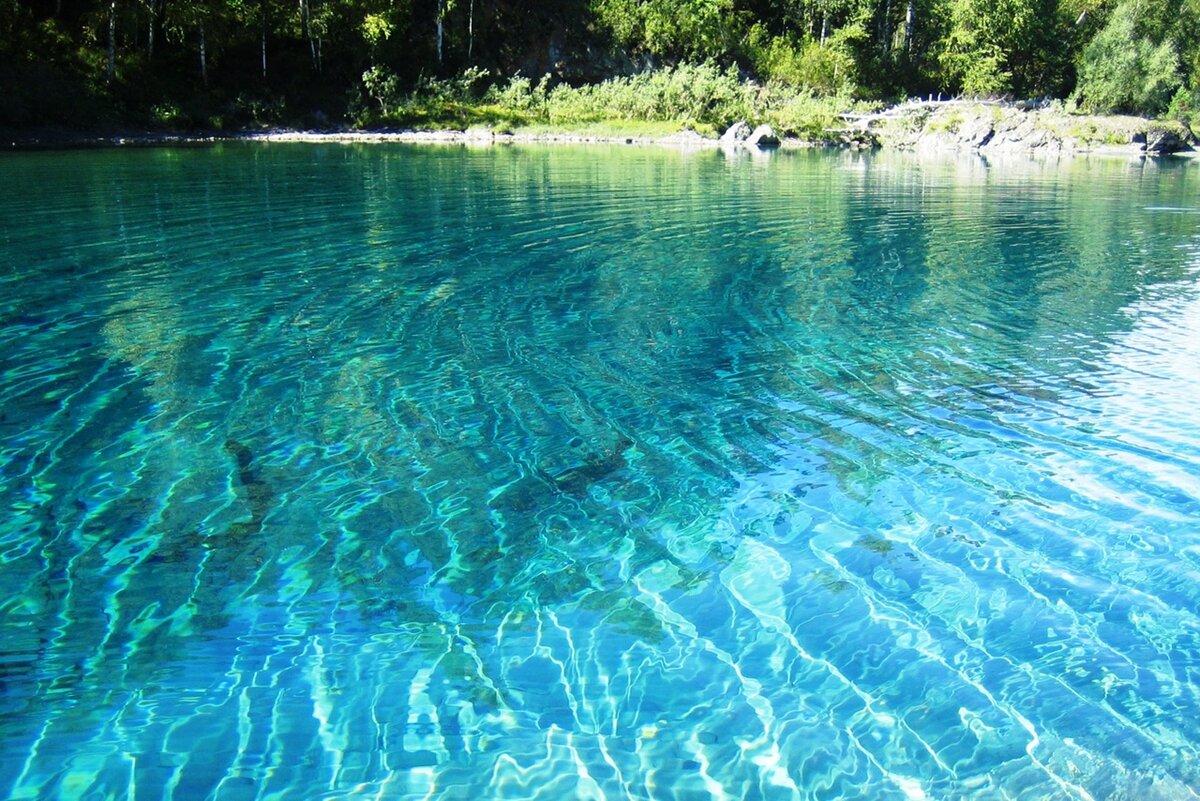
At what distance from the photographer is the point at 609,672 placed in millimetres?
4746

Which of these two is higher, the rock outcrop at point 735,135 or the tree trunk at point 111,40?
the tree trunk at point 111,40

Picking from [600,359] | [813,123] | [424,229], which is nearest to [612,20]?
[813,123]

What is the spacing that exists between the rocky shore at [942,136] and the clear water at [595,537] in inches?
1650

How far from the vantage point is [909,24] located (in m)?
81.4

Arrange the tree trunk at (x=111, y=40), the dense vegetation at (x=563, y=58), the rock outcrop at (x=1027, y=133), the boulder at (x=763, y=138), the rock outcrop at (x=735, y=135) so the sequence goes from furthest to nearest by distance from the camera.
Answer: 1. the rock outcrop at (x=1027, y=133)
2. the rock outcrop at (x=735, y=135)
3. the boulder at (x=763, y=138)
4. the dense vegetation at (x=563, y=58)
5. the tree trunk at (x=111, y=40)

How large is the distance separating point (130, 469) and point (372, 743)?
4157mm

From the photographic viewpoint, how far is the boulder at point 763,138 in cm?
5403

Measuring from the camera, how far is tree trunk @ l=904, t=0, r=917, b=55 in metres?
81.4

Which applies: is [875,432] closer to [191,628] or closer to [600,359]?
[600,359]

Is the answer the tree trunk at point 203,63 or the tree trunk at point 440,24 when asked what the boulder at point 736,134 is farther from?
the tree trunk at point 203,63

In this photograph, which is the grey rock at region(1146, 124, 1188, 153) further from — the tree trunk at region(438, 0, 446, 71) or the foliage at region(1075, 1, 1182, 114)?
the tree trunk at region(438, 0, 446, 71)

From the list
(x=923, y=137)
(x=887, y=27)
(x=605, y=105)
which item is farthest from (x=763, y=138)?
(x=887, y=27)

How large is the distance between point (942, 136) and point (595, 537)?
6064 cm

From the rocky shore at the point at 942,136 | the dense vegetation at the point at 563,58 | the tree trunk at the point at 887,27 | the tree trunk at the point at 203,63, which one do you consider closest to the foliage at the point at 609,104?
the dense vegetation at the point at 563,58
